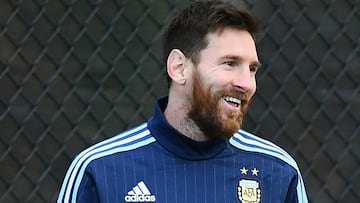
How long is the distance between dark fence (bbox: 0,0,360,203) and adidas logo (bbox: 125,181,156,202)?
6.05 feet

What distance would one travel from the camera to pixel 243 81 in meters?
2.75

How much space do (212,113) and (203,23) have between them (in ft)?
0.92

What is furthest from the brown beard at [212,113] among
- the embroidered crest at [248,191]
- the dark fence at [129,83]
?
the dark fence at [129,83]

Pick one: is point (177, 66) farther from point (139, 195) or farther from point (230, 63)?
point (139, 195)

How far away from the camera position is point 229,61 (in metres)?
2.77

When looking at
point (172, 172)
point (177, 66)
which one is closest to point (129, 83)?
point (177, 66)

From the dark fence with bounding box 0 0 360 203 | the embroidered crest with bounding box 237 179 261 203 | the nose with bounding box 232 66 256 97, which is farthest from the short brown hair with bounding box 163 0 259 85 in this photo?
the dark fence with bounding box 0 0 360 203

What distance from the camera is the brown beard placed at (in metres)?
2.74

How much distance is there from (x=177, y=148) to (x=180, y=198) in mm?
149

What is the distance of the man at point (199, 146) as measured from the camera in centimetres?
276

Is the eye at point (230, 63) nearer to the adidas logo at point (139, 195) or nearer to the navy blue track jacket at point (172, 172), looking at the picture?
the navy blue track jacket at point (172, 172)

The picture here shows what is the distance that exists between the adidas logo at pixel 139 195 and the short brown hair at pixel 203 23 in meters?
0.40

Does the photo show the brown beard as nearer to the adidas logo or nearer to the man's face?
the man's face

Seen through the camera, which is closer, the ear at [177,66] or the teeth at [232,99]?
the teeth at [232,99]
